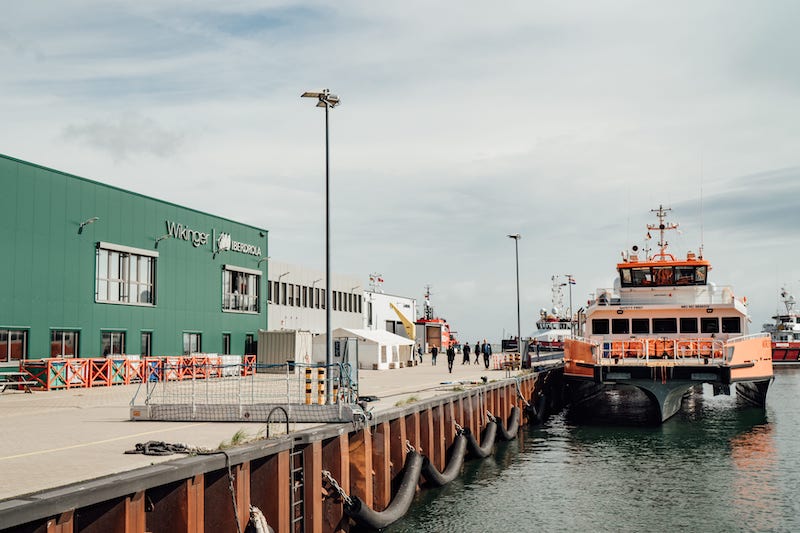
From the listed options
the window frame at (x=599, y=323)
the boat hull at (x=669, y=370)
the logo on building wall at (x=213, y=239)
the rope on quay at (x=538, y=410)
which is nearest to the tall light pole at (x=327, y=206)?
the boat hull at (x=669, y=370)

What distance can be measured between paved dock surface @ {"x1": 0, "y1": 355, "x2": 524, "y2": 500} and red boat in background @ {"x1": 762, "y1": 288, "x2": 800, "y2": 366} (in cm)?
7419

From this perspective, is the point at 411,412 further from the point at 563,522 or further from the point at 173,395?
the point at 173,395

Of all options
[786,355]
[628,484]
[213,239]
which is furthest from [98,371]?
[786,355]

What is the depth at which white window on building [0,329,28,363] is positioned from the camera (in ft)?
105

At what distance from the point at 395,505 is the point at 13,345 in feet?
72.4

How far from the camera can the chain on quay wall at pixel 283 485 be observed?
359 inches

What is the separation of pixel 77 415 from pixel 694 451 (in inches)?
748

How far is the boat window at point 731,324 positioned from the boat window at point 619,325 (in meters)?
3.88

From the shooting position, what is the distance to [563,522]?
1714 cm

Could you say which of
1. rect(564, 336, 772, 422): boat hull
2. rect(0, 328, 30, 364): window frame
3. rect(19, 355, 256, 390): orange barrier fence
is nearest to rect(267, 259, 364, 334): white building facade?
rect(19, 355, 256, 390): orange barrier fence

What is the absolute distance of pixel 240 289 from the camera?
48.4 m

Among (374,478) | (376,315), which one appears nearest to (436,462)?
(374,478)

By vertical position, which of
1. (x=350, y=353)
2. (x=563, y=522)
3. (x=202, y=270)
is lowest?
(x=563, y=522)

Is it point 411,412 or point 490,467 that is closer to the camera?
point 411,412
